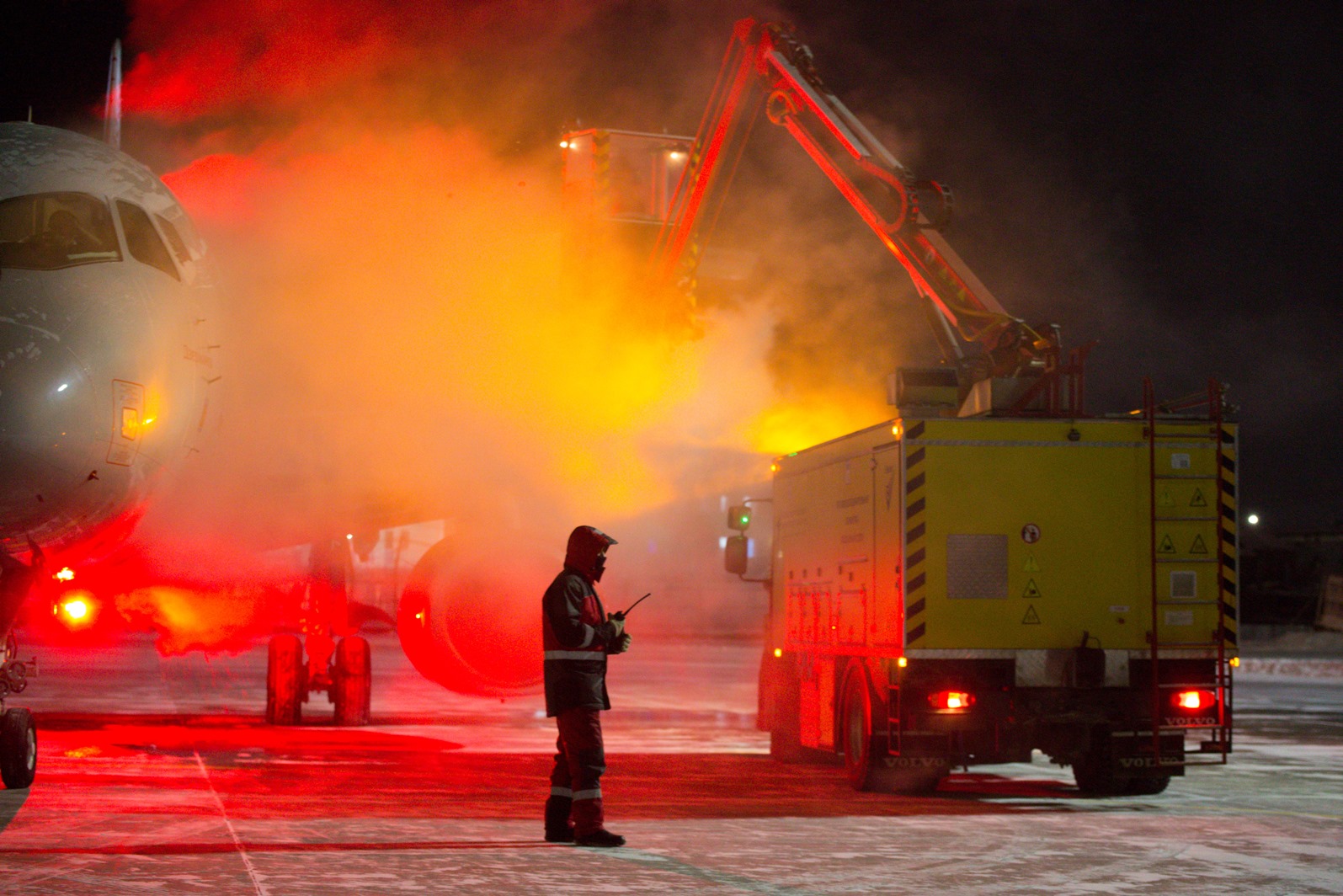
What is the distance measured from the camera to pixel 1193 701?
1275 cm

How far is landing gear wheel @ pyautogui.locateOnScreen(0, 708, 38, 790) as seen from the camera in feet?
36.0

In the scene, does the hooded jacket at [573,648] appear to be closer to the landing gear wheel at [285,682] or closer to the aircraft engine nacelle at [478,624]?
the aircraft engine nacelle at [478,624]

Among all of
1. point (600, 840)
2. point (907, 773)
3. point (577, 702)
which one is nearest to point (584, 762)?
point (577, 702)

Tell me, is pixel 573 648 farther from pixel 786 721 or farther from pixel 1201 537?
pixel 786 721

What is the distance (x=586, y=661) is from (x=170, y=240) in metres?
4.51

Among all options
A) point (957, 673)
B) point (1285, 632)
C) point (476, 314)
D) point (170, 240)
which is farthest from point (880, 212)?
point (1285, 632)

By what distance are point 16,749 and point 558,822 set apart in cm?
430

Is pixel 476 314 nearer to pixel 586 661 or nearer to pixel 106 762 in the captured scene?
pixel 106 762

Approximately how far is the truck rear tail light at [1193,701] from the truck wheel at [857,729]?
8.44 ft

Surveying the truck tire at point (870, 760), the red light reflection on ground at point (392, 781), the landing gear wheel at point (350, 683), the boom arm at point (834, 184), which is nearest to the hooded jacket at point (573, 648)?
the red light reflection on ground at point (392, 781)

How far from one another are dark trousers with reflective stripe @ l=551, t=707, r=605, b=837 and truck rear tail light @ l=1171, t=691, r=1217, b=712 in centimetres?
573

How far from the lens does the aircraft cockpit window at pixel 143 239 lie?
10.5m

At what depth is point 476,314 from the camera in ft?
58.0

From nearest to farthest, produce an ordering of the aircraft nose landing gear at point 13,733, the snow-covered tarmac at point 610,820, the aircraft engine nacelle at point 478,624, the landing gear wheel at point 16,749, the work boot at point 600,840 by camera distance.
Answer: the snow-covered tarmac at point 610,820 < the work boot at point 600,840 < the aircraft nose landing gear at point 13,733 < the landing gear wheel at point 16,749 < the aircraft engine nacelle at point 478,624
